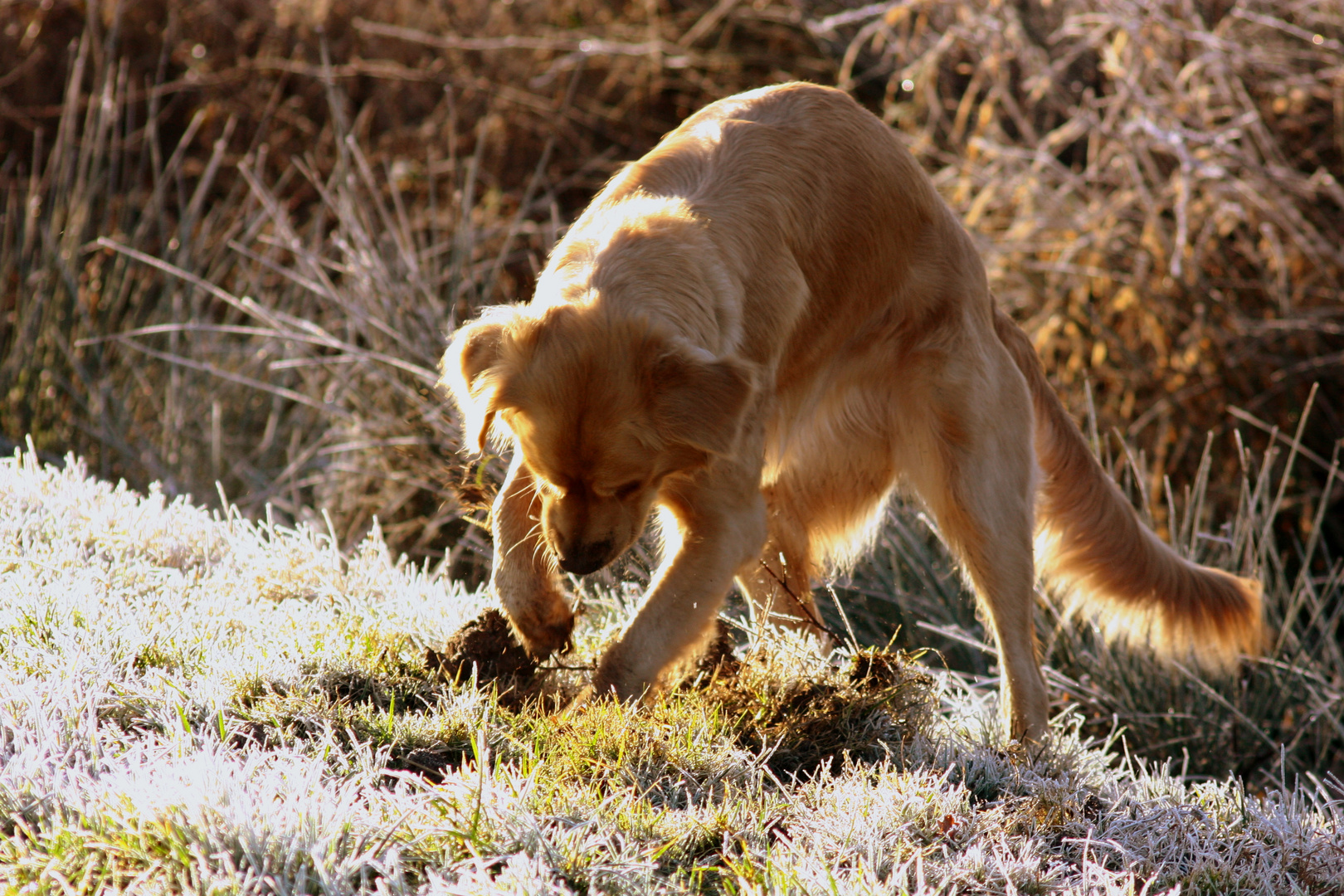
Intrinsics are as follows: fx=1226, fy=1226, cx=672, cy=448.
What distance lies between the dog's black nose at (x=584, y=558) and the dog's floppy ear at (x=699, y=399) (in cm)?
33

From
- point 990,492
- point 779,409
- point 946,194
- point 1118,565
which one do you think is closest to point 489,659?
point 779,409

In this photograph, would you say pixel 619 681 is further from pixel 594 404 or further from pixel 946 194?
pixel 946 194

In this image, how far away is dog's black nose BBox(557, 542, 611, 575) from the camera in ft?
9.39

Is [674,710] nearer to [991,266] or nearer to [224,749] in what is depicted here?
[224,749]

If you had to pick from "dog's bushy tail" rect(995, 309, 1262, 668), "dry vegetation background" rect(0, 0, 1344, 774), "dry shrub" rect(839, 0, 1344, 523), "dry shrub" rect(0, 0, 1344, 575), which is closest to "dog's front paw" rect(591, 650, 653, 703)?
"dry vegetation background" rect(0, 0, 1344, 774)

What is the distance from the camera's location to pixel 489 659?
3195mm

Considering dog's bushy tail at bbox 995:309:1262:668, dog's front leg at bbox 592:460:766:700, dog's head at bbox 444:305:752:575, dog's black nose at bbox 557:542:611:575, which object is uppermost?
dog's head at bbox 444:305:752:575

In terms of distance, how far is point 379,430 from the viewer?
18.7ft

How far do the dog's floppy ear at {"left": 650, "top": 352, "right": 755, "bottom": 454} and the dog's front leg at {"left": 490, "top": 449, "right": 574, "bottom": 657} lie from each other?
54cm

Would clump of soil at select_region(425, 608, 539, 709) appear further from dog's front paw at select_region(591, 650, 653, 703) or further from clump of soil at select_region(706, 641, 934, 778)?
clump of soil at select_region(706, 641, 934, 778)

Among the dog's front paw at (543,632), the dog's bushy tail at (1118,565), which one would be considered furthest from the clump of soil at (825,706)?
the dog's bushy tail at (1118,565)

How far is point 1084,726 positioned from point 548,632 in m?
2.45

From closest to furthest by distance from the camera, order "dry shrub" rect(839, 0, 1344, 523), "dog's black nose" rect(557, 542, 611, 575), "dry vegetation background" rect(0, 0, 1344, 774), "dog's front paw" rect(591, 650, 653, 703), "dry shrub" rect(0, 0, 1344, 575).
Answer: "dog's black nose" rect(557, 542, 611, 575) → "dog's front paw" rect(591, 650, 653, 703) → "dry vegetation background" rect(0, 0, 1344, 774) → "dry shrub" rect(0, 0, 1344, 575) → "dry shrub" rect(839, 0, 1344, 523)

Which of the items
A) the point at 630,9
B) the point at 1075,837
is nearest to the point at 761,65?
the point at 630,9
